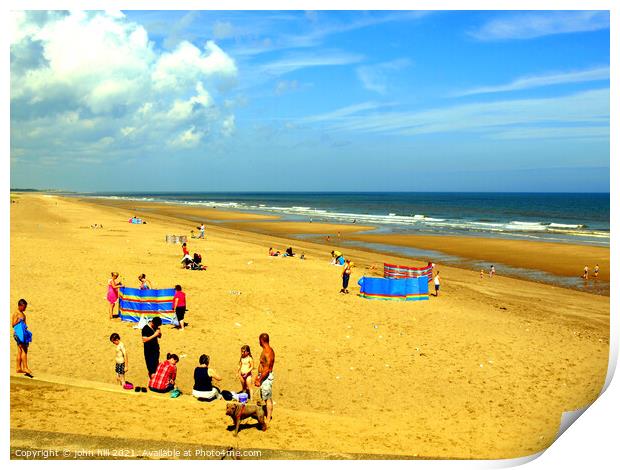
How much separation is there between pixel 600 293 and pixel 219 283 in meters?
18.5

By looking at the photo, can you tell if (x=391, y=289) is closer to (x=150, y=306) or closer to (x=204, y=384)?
(x=150, y=306)

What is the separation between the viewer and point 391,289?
19.6 m

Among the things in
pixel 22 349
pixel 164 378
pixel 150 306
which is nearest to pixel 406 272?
pixel 150 306

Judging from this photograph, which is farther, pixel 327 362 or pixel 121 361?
pixel 327 362

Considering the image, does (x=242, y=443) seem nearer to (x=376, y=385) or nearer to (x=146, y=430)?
(x=146, y=430)

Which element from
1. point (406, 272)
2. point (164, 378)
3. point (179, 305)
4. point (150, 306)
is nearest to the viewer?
point (164, 378)

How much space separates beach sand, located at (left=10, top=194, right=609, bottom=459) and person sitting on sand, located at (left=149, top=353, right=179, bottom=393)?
1.10ft

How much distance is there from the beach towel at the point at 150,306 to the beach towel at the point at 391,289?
7713 millimetres

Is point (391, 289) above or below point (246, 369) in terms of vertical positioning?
above

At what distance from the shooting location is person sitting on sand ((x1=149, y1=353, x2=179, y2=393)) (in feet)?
33.0

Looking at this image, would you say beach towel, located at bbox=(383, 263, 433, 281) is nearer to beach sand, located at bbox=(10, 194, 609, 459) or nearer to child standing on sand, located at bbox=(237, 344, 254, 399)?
beach sand, located at bbox=(10, 194, 609, 459)

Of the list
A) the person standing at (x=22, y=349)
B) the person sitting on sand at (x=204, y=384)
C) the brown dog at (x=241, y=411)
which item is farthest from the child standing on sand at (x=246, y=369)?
the person standing at (x=22, y=349)

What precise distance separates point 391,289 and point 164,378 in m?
11.2

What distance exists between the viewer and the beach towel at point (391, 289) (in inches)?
771
